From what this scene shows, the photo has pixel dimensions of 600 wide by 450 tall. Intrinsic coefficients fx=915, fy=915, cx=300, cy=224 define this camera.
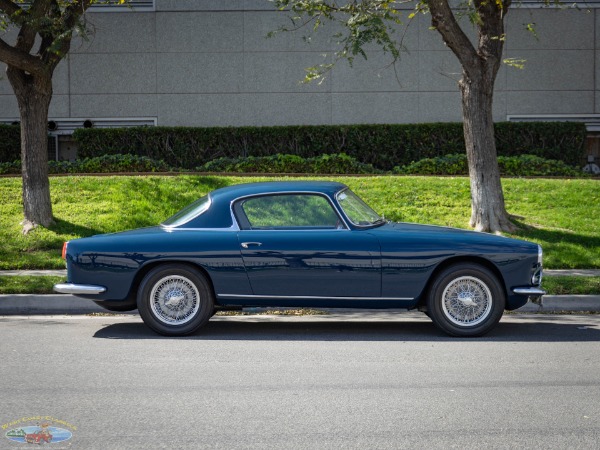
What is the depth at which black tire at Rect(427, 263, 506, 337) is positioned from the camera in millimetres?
8383

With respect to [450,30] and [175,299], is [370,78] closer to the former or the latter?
[450,30]

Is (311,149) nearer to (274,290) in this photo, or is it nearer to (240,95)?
(240,95)

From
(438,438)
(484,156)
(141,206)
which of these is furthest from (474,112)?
A: (438,438)

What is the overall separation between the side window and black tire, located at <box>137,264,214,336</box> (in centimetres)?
77

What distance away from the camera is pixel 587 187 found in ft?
54.6

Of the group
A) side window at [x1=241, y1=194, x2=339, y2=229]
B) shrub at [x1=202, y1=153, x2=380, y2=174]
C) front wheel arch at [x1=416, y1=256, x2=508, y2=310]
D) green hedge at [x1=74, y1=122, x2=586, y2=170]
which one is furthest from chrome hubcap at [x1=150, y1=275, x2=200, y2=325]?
green hedge at [x1=74, y1=122, x2=586, y2=170]

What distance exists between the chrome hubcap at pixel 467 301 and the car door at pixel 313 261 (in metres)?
0.67

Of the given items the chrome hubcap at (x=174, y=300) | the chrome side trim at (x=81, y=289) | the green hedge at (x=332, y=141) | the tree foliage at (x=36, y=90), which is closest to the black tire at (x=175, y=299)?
the chrome hubcap at (x=174, y=300)

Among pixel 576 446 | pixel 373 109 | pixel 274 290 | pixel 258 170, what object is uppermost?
pixel 373 109

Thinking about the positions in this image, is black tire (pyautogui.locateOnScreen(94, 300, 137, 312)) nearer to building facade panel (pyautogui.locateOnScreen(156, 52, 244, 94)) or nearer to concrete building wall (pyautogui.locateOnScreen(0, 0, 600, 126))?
concrete building wall (pyautogui.locateOnScreen(0, 0, 600, 126))

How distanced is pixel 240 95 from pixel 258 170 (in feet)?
14.4

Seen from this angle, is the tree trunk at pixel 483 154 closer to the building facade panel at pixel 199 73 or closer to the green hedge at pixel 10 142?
the building facade panel at pixel 199 73

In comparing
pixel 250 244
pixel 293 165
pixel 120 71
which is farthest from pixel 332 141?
pixel 250 244

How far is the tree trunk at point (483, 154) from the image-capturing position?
14234mm
